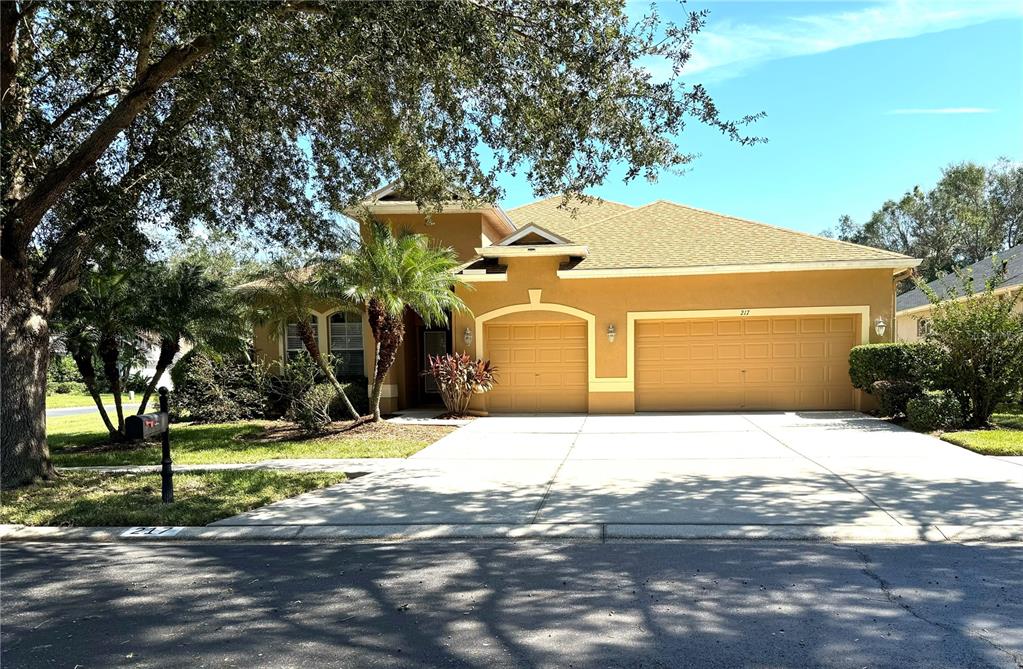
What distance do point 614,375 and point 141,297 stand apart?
33.3ft

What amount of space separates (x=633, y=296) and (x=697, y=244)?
2245mm

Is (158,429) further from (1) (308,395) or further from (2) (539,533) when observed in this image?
(1) (308,395)

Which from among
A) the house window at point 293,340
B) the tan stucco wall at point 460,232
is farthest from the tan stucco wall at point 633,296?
the house window at point 293,340

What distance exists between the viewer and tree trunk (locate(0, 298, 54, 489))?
830 cm

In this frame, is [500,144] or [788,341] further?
[788,341]

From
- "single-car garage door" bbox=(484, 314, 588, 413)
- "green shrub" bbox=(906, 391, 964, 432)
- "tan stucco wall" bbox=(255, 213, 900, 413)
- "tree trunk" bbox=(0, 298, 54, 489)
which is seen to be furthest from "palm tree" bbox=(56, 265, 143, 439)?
"green shrub" bbox=(906, 391, 964, 432)

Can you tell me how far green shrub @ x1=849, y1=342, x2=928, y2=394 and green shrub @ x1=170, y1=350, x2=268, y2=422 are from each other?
44.7 ft

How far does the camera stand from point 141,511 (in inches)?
295

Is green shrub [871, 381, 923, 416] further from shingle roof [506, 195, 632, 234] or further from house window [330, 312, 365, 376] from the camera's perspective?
house window [330, 312, 365, 376]

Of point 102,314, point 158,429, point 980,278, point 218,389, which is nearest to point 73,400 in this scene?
point 218,389

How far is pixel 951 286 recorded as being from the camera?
20516 millimetres

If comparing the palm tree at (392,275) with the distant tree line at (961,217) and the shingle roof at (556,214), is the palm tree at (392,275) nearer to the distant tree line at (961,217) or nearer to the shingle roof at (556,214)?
the shingle roof at (556,214)

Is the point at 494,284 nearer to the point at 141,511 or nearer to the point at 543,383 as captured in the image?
the point at 543,383

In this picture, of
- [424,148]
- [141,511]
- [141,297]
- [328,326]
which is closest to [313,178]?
[424,148]
